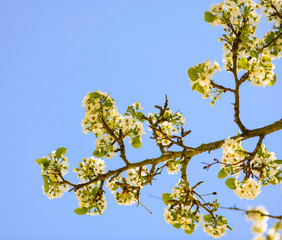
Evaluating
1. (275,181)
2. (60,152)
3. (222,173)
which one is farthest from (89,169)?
(275,181)

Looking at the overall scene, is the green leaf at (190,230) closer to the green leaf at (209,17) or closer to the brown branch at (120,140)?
the brown branch at (120,140)

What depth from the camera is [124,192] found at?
17.5 feet

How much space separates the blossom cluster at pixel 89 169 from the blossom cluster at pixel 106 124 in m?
0.23

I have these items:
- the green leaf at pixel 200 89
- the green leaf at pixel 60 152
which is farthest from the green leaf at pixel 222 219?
the green leaf at pixel 60 152

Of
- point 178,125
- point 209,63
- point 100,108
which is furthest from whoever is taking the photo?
point 178,125

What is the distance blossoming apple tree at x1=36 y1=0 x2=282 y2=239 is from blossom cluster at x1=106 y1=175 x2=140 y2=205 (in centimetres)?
2

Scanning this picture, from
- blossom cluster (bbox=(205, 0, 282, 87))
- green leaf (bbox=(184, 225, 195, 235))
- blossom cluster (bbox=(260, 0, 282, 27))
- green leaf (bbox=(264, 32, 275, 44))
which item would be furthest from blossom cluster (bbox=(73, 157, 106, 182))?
blossom cluster (bbox=(260, 0, 282, 27))

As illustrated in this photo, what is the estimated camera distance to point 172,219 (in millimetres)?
5059

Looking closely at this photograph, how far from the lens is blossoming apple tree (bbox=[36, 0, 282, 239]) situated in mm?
4406

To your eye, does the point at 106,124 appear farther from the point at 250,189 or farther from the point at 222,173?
the point at 250,189

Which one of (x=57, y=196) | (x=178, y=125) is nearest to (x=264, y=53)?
(x=178, y=125)

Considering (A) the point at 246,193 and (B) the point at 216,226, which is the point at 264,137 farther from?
(B) the point at 216,226

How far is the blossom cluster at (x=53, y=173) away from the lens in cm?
509

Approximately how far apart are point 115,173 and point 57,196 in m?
1.03
